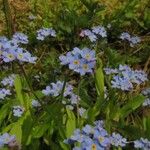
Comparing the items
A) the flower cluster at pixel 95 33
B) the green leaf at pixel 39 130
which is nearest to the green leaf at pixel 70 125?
the green leaf at pixel 39 130

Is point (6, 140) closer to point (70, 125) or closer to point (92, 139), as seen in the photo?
point (92, 139)

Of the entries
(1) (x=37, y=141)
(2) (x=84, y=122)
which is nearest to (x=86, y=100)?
(2) (x=84, y=122)

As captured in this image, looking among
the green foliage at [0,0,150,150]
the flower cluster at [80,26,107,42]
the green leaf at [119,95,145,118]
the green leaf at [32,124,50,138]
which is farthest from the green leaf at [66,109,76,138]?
the flower cluster at [80,26,107,42]

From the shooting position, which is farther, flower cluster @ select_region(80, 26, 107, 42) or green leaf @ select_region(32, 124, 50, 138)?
flower cluster @ select_region(80, 26, 107, 42)

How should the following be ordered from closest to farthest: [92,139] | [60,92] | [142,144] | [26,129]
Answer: [92,139] → [142,144] → [26,129] → [60,92]

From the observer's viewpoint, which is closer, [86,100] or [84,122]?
[84,122]

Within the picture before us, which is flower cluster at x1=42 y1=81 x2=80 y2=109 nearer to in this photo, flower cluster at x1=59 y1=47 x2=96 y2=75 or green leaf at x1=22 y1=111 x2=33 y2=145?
green leaf at x1=22 y1=111 x2=33 y2=145

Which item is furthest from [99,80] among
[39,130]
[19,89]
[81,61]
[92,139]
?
[92,139]

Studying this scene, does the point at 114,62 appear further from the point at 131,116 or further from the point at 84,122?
the point at 84,122

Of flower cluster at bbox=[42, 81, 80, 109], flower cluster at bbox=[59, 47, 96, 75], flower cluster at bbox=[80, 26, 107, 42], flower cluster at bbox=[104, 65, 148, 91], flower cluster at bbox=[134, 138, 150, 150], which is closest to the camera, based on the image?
flower cluster at bbox=[59, 47, 96, 75]
